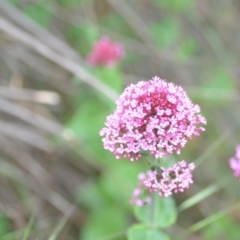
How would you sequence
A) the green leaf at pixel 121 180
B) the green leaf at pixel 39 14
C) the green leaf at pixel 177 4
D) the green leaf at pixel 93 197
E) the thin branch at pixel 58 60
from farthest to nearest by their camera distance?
the green leaf at pixel 177 4
the green leaf at pixel 39 14
the green leaf at pixel 93 197
the green leaf at pixel 121 180
the thin branch at pixel 58 60

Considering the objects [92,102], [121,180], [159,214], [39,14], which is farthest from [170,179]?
[39,14]

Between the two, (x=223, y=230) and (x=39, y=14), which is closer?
(x=223, y=230)

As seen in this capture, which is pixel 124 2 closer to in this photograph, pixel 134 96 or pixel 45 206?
pixel 45 206

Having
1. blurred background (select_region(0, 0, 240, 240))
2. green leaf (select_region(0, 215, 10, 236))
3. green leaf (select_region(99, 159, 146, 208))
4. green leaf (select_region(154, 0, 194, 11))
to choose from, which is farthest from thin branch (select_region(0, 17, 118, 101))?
green leaf (select_region(154, 0, 194, 11))

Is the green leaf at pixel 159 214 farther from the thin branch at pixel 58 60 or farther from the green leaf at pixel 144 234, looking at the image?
the thin branch at pixel 58 60

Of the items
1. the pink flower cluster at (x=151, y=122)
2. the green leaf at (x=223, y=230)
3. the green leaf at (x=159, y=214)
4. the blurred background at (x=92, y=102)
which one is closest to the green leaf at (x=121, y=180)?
the blurred background at (x=92, y=102)

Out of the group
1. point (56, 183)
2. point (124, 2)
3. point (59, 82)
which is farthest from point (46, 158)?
point (124, 2)

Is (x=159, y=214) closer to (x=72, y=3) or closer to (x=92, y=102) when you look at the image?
(x=92, y=102)
